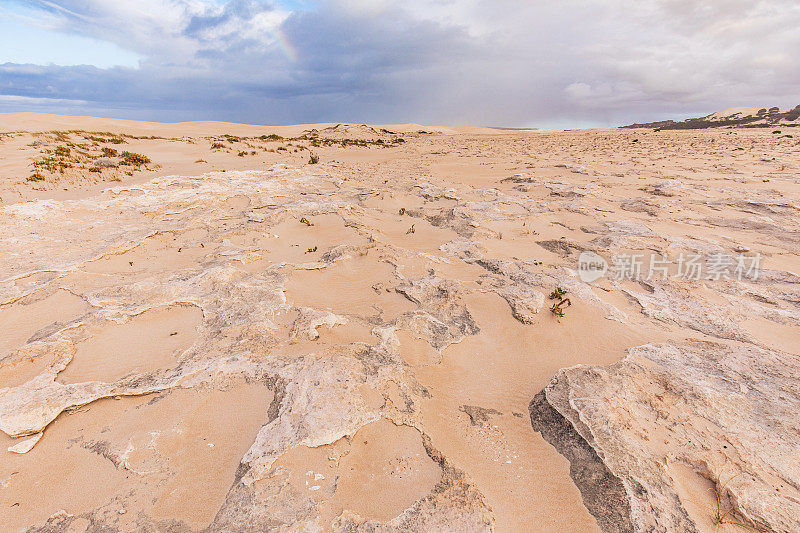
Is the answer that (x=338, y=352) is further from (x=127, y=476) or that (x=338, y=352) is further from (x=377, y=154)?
(x=377, y=154)

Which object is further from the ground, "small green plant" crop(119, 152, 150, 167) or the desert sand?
"small green plant" crop(119, 152, 150, 167)

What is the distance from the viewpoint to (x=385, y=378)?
10.2 ft

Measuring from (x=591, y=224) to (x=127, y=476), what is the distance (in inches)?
330

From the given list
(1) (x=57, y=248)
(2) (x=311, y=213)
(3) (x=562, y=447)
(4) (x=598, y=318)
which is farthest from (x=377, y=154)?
(3) (x=562, y=447)

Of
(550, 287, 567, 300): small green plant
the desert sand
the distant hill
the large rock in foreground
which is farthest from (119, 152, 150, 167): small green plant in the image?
the distant hill

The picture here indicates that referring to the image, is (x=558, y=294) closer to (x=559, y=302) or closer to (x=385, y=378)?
(x=559, y=302)

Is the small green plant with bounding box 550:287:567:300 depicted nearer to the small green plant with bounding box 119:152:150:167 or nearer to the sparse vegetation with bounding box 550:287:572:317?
the sparse vegetation with bounding box 550:287:572:317

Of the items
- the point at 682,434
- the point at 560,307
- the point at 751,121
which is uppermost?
the point at 751,121

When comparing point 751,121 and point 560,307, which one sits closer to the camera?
point 560,307

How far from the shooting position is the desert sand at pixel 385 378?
2.15 meters

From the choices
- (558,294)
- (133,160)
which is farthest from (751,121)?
(133,160)

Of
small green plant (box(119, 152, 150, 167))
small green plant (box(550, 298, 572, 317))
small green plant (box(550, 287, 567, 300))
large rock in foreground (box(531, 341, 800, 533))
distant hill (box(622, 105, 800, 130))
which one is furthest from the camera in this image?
distant hill (box(622, 105, 800, 130))

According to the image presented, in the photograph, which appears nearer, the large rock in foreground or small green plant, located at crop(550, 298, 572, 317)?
the large rock in foreground

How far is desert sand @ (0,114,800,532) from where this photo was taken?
2.15 m
